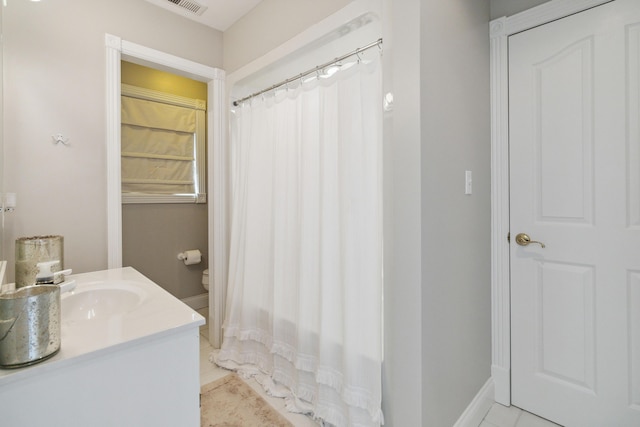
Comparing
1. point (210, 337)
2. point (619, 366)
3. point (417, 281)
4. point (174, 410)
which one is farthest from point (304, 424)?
point (619, 366)

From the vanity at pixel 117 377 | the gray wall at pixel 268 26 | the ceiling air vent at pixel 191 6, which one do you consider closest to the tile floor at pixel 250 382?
the vanity at pixel 117 377

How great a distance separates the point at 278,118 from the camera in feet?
6.17

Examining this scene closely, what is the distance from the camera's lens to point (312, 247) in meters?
1.69

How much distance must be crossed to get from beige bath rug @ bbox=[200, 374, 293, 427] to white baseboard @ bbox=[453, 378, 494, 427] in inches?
35.5

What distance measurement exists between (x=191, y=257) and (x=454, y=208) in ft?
8.69

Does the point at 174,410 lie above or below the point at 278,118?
below

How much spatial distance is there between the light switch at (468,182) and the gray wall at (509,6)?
1.00 m

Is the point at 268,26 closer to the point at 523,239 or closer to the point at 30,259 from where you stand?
the point at 30,259

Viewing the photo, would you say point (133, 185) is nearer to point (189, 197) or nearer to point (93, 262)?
point (189, 197)

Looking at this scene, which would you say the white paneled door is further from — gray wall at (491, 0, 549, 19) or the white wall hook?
the white wall hook

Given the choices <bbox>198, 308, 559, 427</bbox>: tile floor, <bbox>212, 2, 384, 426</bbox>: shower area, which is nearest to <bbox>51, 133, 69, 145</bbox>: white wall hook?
<bbox>212, 2, 384, 426</bbox>: shower area

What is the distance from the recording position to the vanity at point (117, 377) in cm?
68

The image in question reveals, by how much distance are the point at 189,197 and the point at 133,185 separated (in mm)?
531

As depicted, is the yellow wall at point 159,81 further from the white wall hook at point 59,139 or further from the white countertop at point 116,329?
the white countertop at point 116,329
